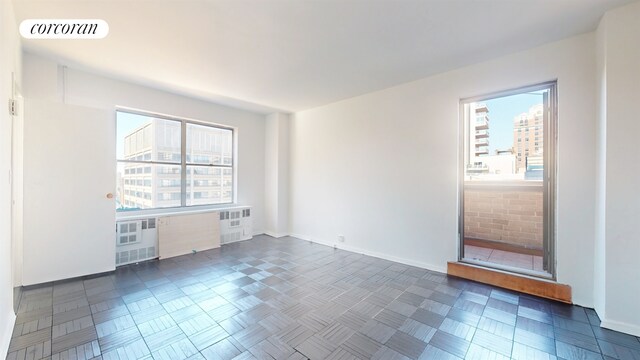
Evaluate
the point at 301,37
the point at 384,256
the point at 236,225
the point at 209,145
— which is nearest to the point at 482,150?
→ the point at 384,256

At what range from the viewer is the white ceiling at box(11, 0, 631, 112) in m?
2.02

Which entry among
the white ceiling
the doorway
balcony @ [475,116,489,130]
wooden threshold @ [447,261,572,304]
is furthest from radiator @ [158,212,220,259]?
balcony @ [475,116,489,130]

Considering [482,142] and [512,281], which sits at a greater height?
[482,142]

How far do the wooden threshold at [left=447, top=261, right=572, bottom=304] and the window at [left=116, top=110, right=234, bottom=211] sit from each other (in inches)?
165

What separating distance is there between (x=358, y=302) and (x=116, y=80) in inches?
171

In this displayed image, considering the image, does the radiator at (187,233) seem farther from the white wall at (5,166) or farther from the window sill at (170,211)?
the white wall at (5,166)

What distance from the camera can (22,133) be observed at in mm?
2699

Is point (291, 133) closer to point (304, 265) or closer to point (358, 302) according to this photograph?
point (304, 265)

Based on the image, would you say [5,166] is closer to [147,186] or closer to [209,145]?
[147,186]

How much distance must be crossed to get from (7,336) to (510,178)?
5.13 m

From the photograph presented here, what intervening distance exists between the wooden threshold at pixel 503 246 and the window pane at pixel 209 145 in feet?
15.7

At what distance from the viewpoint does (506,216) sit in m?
4.06

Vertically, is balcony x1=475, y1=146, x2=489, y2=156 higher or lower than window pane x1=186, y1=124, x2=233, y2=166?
lower

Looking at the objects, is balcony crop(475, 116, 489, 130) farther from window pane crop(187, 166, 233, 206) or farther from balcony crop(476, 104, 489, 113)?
window pane crop(187, 166, 233, 206)
